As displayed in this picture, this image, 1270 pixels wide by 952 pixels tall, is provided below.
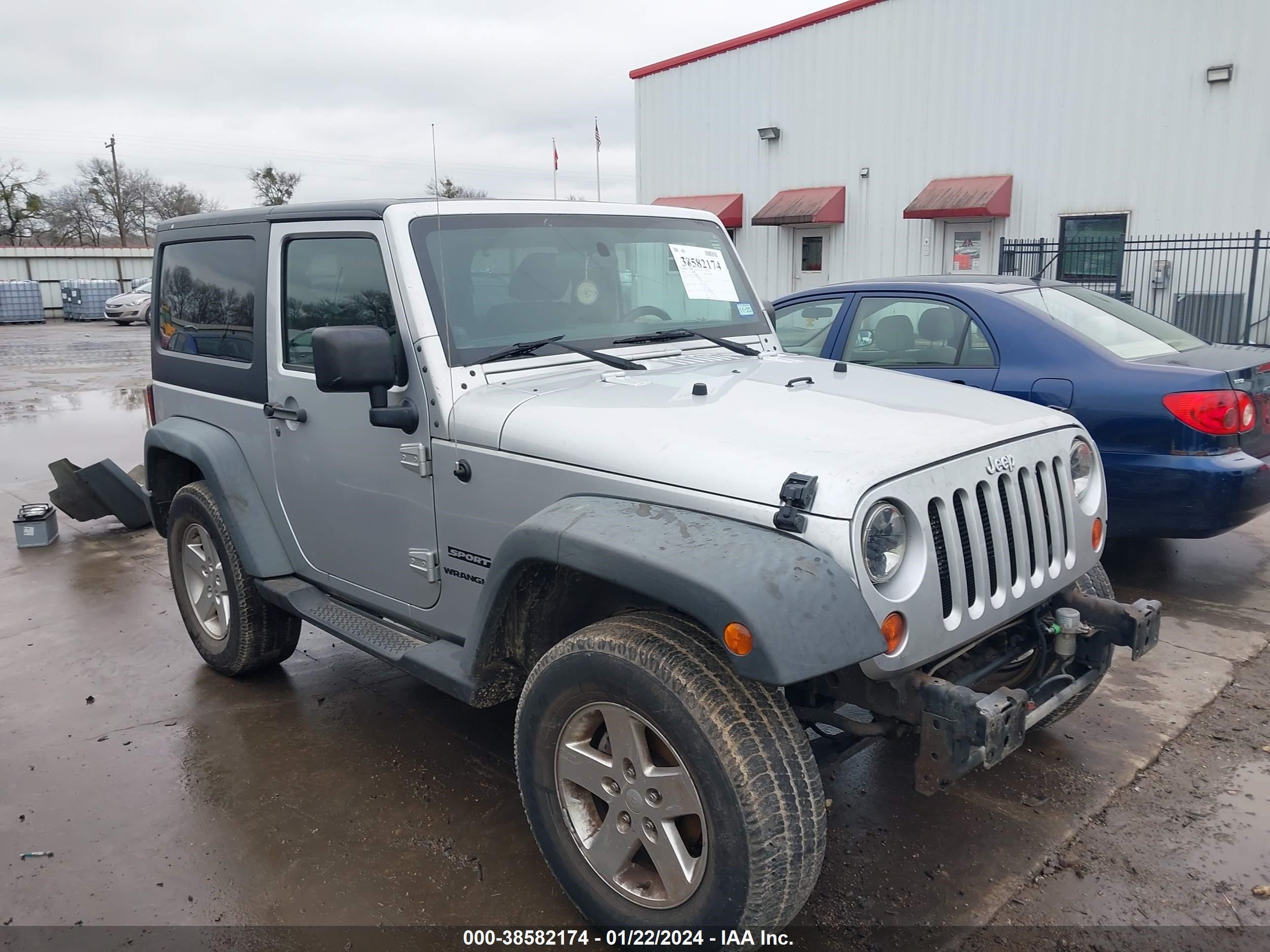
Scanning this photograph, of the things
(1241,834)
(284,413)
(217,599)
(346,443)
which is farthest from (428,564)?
(1241,834)

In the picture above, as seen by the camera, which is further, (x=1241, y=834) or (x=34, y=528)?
(x=34, y=528)

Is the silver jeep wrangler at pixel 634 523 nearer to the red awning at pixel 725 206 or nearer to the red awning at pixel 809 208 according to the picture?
the red awning at pixel 809 208

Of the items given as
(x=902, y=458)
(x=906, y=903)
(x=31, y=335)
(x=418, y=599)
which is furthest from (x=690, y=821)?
(x=31, y=335)

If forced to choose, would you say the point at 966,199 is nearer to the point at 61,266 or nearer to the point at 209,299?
the point at 209,299

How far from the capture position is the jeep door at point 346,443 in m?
3.29

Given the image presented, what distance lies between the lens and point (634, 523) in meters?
2.47

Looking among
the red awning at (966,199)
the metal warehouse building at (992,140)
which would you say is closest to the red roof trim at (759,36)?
the metal warehouse building at (992,140)

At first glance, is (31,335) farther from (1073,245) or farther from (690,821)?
(690,821)

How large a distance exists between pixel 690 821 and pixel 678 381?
1438 mm

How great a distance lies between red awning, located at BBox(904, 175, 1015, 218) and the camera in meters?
15.2

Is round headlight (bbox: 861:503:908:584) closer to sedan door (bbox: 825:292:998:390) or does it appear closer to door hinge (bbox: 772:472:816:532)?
door hinge (bbox: 772:472:816:532)

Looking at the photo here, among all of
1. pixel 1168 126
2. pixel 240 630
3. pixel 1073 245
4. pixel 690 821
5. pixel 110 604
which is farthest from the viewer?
pixel 1073 245

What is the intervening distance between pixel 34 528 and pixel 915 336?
236 inches

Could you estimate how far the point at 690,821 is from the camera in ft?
8.11
